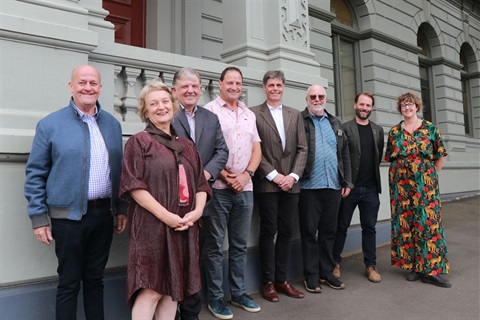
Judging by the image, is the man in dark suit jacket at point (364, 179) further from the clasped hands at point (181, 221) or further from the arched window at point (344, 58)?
the arched window at point (344, 58)

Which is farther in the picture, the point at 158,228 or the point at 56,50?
the point at 56,50

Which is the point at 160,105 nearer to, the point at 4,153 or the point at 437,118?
the point at 4,153

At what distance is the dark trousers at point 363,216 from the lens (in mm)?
4328

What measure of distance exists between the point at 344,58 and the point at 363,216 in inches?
276

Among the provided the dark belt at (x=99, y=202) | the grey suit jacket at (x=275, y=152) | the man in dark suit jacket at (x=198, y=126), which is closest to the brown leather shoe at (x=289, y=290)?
the grey suit jacket at (x=275, y=152)

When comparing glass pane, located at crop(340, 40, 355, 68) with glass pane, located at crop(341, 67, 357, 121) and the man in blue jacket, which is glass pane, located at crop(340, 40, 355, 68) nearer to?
glass pane, located at crop(341, 67, 357, 121)

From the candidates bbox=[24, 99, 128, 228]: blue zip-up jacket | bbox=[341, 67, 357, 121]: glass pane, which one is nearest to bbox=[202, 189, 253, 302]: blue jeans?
bbox=[24, 99, 128, 228]: blue zip-up jacket

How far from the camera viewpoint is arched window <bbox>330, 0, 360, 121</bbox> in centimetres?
991

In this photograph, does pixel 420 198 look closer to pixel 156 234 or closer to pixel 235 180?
pixel 235 180

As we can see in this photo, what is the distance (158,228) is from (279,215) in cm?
171

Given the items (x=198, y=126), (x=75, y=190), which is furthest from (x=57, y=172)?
(x=198, y=126)

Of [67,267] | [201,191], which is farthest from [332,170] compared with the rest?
[67,267]

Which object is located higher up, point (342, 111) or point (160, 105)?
point (342, 111)

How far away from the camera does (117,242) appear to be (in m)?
3.16
